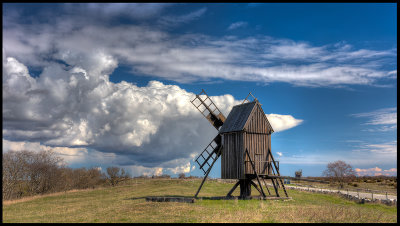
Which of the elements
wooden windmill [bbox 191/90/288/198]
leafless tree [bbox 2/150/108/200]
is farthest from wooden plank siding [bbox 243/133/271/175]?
leafless tree [bbox 2/150/108/200]

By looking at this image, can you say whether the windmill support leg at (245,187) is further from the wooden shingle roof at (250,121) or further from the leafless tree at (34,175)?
the leafless tree at (34,175)

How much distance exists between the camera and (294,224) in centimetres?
1470

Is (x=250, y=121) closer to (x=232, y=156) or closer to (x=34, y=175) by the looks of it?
(x=232, y=156)

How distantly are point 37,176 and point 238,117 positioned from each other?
32.5m

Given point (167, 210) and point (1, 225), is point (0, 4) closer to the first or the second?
point (1, 225)

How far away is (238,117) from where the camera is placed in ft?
95.6

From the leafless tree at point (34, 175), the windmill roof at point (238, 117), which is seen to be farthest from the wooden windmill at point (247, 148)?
the leafless tree at point (34, 175)

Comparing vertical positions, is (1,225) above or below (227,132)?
below

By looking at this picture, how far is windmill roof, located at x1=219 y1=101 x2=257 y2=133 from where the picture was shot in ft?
91.9

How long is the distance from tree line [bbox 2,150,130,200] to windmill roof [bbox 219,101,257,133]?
28.8 m

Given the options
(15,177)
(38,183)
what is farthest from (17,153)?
(38,183)

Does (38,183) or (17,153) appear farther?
(38,183)

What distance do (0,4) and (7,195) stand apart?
3387 centimetres

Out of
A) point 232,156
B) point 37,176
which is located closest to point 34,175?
point 37,176
